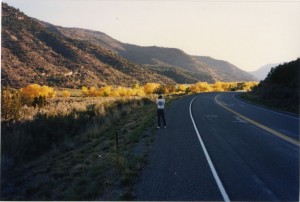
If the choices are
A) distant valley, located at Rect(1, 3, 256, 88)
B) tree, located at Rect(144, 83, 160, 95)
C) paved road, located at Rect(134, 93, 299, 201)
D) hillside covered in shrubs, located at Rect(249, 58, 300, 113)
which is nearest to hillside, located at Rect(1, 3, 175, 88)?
distant valley, located at Rect(1, 3, 256, 88)

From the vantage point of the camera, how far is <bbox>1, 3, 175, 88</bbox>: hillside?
7944 cm

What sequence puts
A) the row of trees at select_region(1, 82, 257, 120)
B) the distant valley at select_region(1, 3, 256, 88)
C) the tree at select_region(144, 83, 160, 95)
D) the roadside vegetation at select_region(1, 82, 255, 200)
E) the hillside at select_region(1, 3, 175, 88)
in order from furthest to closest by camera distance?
the tree at select_region(144, 83, 160, 95), the distant valley at select_region(1, 3, 256, 88), the hillside at select_region(1, 3, 175, 88), the row of trees at select_region(1, 82, 257, 120), the roadside vegetation at select_region(1, 82, 255, 200)

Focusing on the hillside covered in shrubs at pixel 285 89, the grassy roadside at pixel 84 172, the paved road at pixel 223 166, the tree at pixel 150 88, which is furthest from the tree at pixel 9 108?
the tree at pixel 150 88

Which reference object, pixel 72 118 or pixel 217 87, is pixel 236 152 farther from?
pixel 217 87

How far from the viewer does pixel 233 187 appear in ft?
23.6

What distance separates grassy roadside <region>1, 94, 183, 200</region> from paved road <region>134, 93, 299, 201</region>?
49cm

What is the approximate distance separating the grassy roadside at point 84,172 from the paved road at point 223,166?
492 millimetres

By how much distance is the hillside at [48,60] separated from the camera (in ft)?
261

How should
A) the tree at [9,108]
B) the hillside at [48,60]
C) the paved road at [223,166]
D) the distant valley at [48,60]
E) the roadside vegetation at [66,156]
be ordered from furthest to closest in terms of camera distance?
1. the distant valley at [48,60]
2. the hillside at [48,60]
3. the tree at [9,108]
4. the roadside vegetation at [66,156]
5. the paved road at [223,166]

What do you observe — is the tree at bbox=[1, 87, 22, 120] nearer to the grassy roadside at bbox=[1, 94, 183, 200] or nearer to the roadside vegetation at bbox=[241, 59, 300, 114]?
the grassy roadside at bbox=[1, 94, 183, 200]

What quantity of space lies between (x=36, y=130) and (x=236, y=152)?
10253 millimetres

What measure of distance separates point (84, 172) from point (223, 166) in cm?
417

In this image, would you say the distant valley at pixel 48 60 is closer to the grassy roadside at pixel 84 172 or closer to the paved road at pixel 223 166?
the grassy roadside at pixel 84 172

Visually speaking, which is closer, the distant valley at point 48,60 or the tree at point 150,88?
the distant valley at point 48,60
